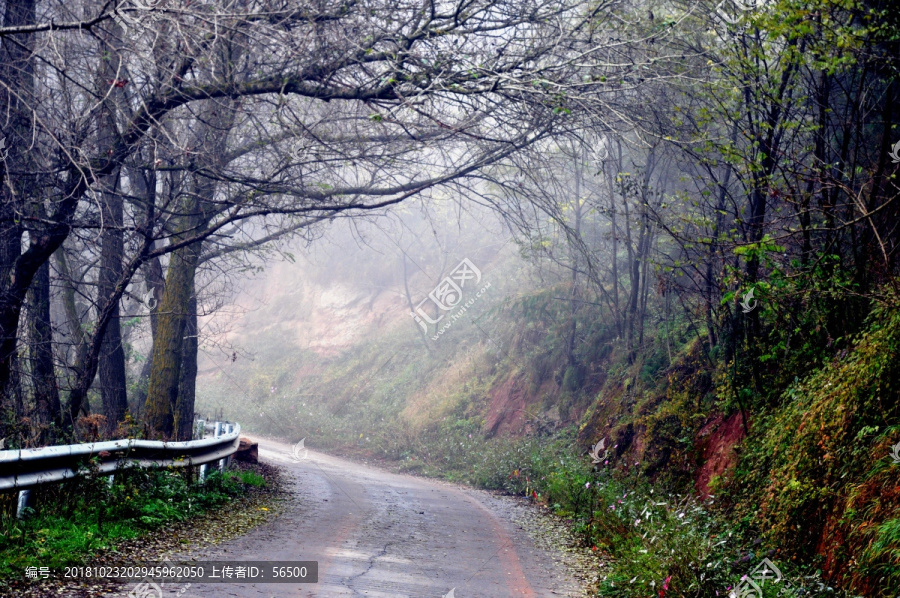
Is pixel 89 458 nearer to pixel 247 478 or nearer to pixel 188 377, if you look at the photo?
pixel 247 478

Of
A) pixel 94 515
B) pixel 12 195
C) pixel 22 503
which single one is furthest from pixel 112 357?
pixel 22 503

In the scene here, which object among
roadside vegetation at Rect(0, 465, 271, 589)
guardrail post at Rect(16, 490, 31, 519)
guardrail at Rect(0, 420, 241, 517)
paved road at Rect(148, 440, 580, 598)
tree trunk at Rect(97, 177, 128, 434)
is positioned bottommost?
paved road at Rect(148, 440, 580, 598)

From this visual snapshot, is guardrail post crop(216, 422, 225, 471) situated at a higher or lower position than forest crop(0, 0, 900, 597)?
lower

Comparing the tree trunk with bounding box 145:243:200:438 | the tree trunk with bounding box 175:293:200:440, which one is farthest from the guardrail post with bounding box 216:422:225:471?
the tree trunk with bounding box 175:293:200:440

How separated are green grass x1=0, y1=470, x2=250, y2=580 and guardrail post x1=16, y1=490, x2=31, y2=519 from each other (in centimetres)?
6

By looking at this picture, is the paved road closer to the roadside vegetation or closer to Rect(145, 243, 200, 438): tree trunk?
the roadside vegetation

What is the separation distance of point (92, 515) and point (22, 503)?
2.61 feet

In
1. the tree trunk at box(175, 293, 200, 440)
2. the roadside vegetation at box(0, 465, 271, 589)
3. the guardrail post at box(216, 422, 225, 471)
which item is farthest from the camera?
the tree trunk at box(175, 293, 200, 440)

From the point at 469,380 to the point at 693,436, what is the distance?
50.9ft

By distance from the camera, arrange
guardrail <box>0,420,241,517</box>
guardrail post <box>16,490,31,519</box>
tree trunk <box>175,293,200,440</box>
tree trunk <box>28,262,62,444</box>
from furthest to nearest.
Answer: tree trunk <box>175,293,200,440</box>
tree trunk <box>28,262,62,444</box>
guardrail post <box>16,490,31,519</box>
guardrail <box>0,420,241,517</box>

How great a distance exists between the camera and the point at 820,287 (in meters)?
8.28

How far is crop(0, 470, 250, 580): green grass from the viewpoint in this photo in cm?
559

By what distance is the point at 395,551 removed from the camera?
766 cm

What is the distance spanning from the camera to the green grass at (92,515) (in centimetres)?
559
